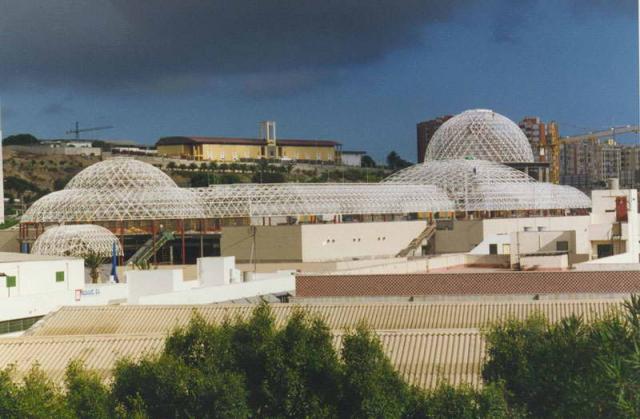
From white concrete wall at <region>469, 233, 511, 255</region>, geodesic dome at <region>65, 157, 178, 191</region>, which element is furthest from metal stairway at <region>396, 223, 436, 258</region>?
white concrete wall at <region>469, 233, 511, 255</region>

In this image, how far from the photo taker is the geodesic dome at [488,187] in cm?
8344

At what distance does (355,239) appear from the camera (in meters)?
70.8

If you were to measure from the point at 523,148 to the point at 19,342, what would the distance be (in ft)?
282

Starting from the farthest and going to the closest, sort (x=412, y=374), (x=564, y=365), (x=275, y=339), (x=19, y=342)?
(x=19, y=342) → (x=412, y=374) → (x=275, y=339) → (x=564, y=365)

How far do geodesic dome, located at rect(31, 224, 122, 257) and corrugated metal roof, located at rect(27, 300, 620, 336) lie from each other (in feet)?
105

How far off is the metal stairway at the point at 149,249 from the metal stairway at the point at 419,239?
1436cm

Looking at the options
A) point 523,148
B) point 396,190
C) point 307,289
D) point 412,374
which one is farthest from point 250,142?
point 412,374

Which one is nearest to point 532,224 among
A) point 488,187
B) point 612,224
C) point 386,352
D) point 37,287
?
point 488,187

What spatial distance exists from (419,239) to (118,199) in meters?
19.1

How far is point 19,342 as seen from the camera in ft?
84.5

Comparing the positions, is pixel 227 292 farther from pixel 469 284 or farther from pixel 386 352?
pixel 386 352

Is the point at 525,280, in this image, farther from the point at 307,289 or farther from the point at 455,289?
the point at 307,289

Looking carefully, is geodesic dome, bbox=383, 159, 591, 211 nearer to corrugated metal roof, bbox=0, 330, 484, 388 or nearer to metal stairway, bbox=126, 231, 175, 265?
metal stairway, bbox=126, 231, 175, 265

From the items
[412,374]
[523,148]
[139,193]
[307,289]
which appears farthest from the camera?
[523,148]
